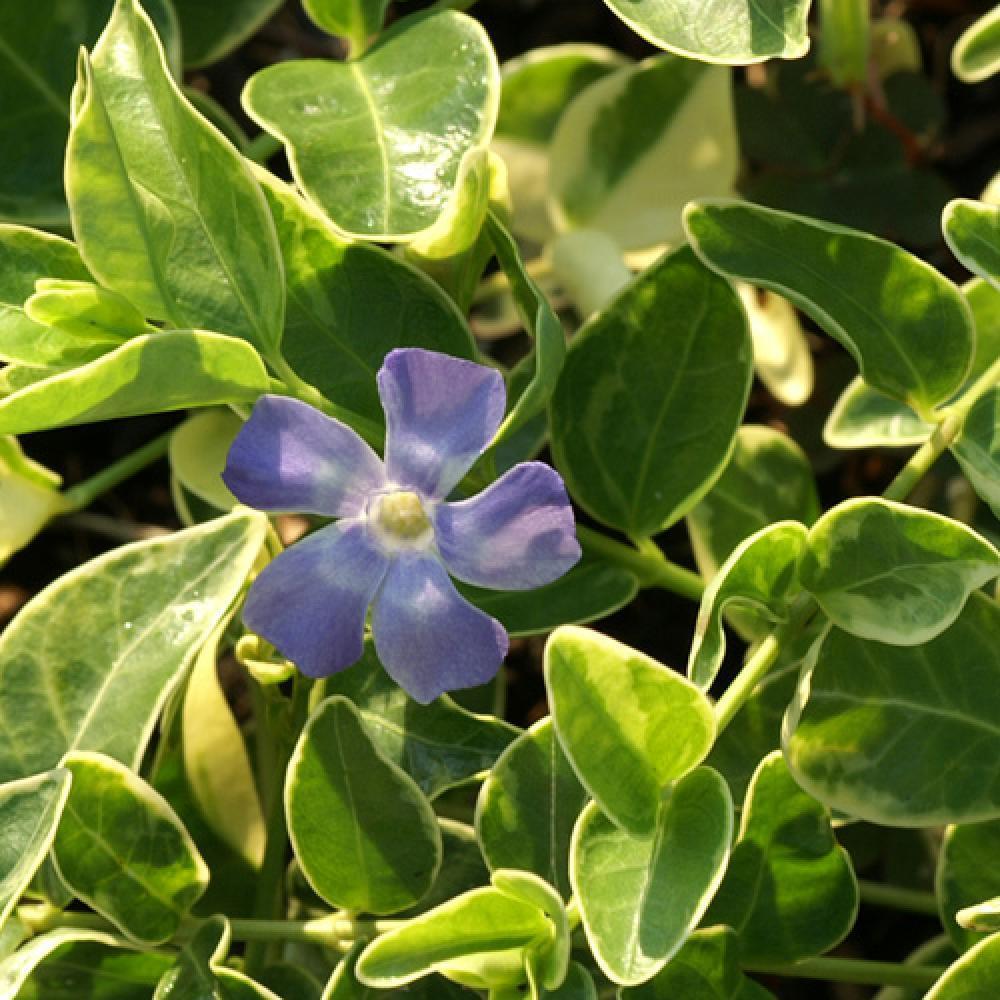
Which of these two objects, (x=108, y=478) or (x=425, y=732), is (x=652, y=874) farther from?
(x=108, y=478)

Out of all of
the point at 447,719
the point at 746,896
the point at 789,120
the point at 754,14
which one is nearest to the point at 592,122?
the point at 789,120

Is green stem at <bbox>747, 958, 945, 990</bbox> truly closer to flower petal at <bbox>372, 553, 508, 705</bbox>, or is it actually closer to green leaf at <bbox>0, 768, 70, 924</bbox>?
flower petal at <bbox>372, 553, 508, 705</bbox>

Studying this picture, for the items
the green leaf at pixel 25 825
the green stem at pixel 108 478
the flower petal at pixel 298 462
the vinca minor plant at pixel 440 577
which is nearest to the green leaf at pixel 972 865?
the vinca minor plant at pixel 440 577

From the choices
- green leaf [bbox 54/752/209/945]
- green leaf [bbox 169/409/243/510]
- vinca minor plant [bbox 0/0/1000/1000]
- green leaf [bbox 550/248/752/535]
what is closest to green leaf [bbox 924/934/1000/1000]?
vinca minor plant [bbox 0/0/1000/1000]

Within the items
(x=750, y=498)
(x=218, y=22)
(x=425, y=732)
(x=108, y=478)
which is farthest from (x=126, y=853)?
(x=218, y=22)

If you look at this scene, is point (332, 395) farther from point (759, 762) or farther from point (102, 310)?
point (759, 762)

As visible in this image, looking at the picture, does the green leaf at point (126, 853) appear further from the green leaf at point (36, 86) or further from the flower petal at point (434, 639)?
the green leaf at point (36, 86)
